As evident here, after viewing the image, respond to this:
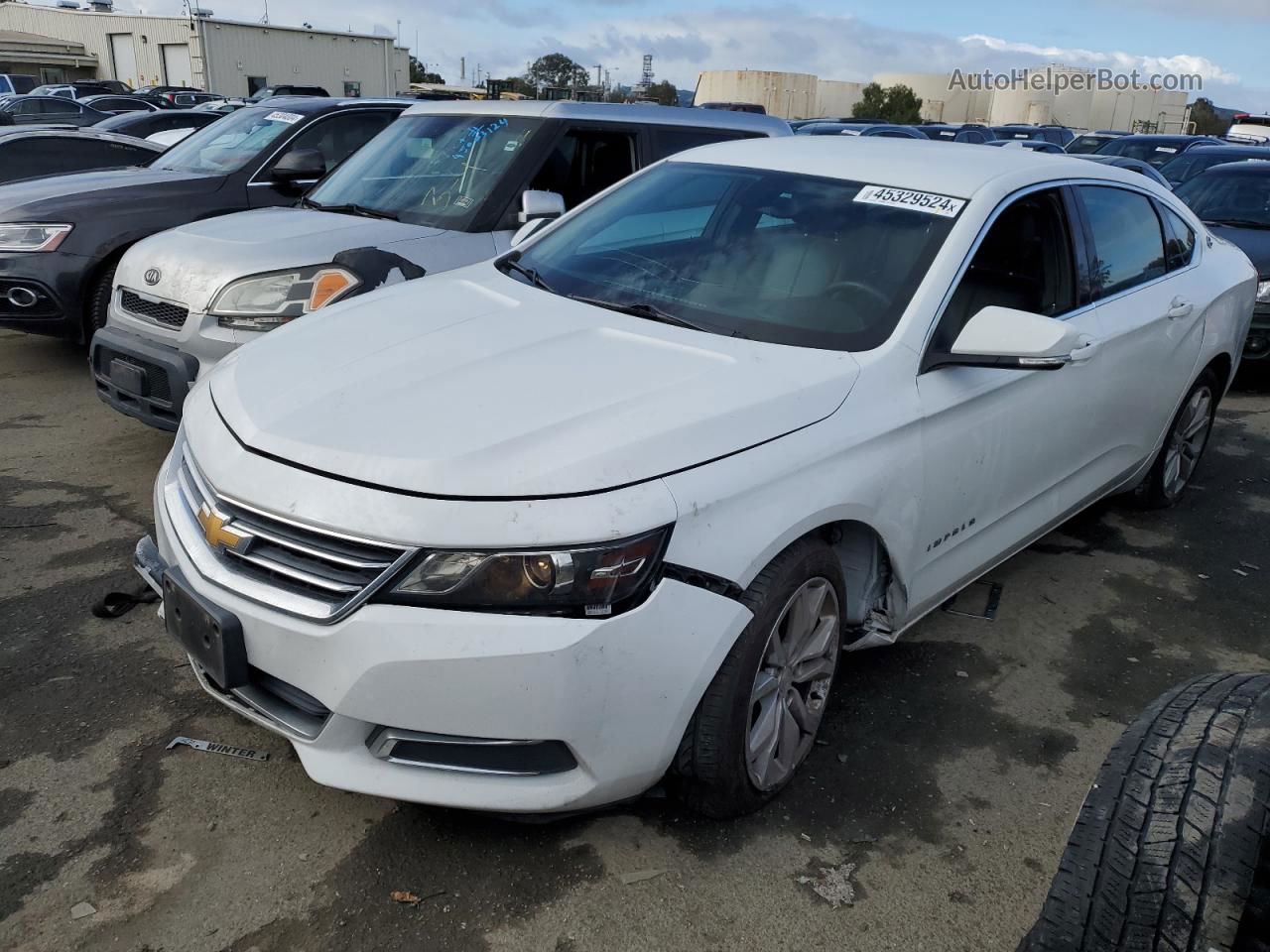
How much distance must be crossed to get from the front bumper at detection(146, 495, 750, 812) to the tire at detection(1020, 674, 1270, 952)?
845 millimetres

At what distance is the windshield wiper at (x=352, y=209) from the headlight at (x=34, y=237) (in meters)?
1.51

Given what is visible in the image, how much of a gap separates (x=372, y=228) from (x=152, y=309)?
1115 mm

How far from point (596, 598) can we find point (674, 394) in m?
0.60

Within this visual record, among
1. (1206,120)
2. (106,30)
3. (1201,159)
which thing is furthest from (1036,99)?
(106,30)

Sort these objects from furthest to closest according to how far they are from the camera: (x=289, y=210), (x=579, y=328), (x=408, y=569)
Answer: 1. (x=289, y=210)
2. (x=579, y=328)
3. (x=408, y=569)

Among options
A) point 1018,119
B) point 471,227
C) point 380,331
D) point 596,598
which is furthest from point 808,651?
point 1018,119

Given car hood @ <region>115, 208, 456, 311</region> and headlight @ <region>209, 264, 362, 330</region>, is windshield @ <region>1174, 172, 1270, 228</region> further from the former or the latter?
headlight @ <region>209, 264, 362, 330</region>

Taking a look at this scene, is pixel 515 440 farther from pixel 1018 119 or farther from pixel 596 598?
pixel 1018 119

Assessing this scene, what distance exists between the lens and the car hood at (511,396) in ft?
7.39

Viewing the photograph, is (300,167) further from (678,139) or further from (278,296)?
(678,139)

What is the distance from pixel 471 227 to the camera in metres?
5.19

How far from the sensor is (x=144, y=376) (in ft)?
14.1

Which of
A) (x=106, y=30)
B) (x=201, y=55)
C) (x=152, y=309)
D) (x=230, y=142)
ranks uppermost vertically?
(x=106, y=30)

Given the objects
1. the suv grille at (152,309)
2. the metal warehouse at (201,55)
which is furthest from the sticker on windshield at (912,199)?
the metal warehouse at (201,55)
